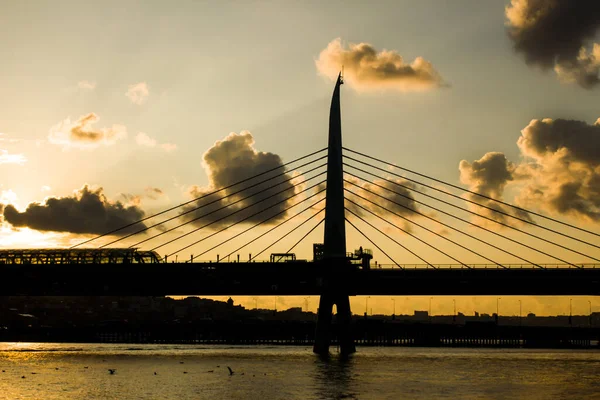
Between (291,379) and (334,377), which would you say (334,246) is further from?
(291,379)

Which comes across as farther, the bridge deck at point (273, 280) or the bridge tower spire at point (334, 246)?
the bridge deck at point (273, 280)

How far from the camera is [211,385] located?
75.4 metres

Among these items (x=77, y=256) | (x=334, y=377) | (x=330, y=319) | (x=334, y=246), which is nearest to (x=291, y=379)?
(x=334, y=377)

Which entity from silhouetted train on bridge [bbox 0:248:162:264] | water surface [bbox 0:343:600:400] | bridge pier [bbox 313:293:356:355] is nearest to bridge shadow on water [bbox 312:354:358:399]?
water surface [bbox 0:343:600:400]

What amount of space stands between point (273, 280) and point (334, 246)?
49.0 feet

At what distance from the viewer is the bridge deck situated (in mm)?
109250

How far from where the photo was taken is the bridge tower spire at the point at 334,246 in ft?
344

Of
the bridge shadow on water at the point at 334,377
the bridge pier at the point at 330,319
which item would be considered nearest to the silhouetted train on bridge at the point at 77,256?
the bridge pier at the point at 330,319

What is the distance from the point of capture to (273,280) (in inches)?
4582

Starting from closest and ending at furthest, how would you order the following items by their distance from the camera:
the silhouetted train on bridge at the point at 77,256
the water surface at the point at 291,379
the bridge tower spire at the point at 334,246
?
the water surface at the point at 291,379
the bridge tower spire at the point at 334,246
the silhouetted train on bridge at the point at 77,256

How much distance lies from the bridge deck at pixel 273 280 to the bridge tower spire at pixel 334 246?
3.09 ft

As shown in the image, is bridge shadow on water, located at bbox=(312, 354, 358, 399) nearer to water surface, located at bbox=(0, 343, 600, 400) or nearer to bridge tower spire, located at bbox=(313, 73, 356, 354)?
water surface, located at bbox=(0, 343, 600, 400)

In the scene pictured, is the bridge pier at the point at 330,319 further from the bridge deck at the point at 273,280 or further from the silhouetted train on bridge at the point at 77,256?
the silhouetted train on bridge at the point at 77,256

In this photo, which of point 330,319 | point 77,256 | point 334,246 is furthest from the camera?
point 77,256
